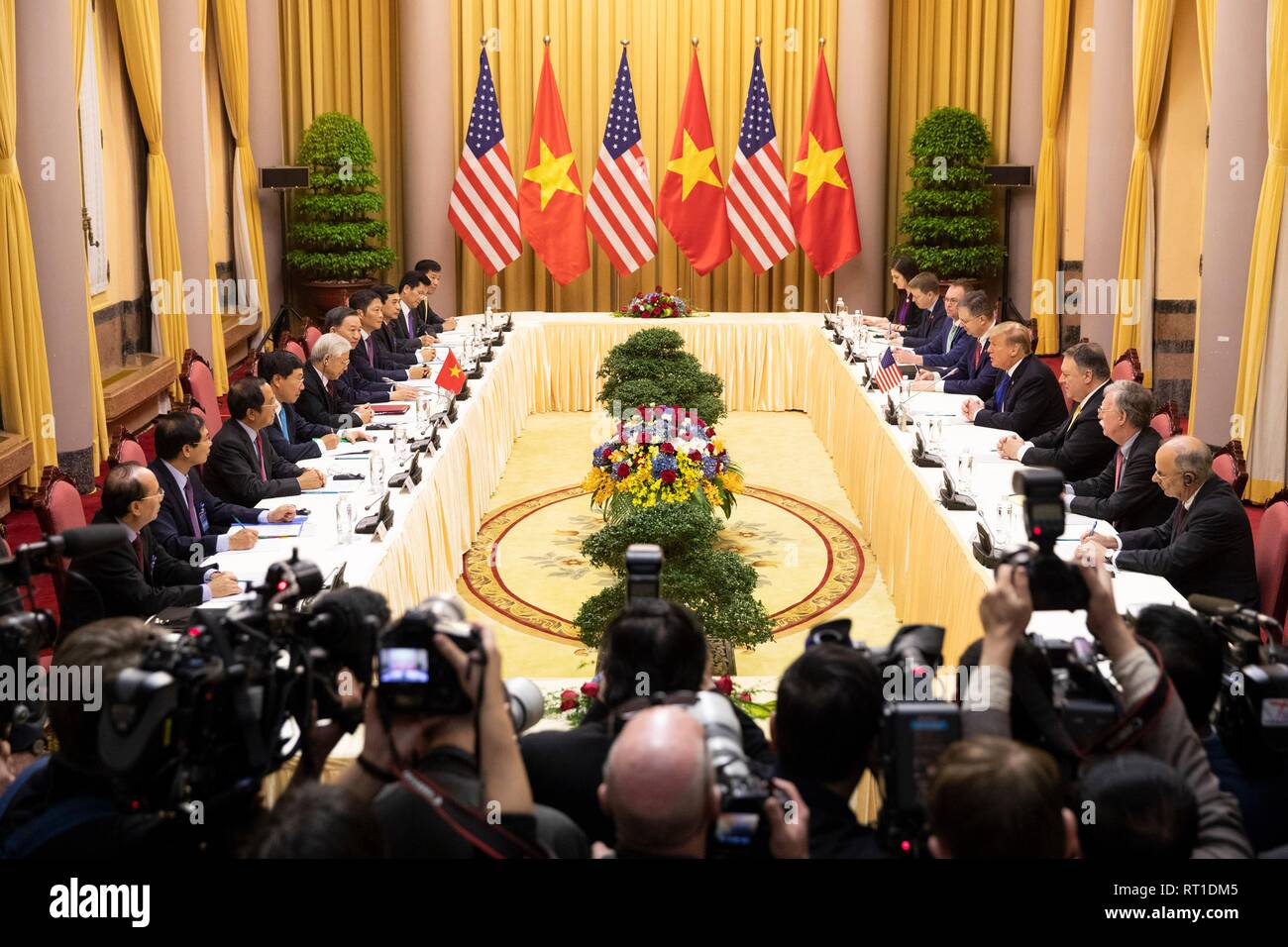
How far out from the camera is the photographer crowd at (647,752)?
1949mm

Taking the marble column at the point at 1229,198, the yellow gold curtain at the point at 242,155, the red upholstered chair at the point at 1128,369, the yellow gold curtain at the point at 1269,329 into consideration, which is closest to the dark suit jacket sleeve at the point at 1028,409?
the red upholstered chair at the point at 1128,369

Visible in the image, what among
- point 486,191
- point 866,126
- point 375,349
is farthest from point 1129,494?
point 486,191

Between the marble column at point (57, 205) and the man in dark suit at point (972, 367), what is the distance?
432 cm

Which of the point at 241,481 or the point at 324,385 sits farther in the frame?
the point at 324,385

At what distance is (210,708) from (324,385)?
4.86 m

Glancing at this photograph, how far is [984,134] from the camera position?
1163cm

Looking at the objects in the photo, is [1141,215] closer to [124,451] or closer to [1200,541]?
[1200,541]

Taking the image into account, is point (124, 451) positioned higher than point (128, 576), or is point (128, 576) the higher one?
point (124, 451)

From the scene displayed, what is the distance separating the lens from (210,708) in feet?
6.97

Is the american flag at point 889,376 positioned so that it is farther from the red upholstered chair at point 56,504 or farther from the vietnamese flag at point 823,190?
the vietnamese flag at point 823,190

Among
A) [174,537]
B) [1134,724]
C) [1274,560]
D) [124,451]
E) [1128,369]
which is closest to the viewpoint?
[1134,724]

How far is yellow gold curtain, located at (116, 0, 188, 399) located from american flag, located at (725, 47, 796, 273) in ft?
14.3

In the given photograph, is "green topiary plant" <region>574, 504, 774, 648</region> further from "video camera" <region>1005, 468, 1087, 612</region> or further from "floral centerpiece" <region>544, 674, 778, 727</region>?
"video camera" <region>1005, 468, 1087, 612</region>

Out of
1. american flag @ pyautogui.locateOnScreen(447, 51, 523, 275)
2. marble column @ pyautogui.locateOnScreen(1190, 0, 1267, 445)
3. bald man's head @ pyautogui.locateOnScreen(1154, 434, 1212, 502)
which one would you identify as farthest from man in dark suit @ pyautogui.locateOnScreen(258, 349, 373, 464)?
american flag @ pyautogui.locateOnScreen(447, 51, 523, 275)
